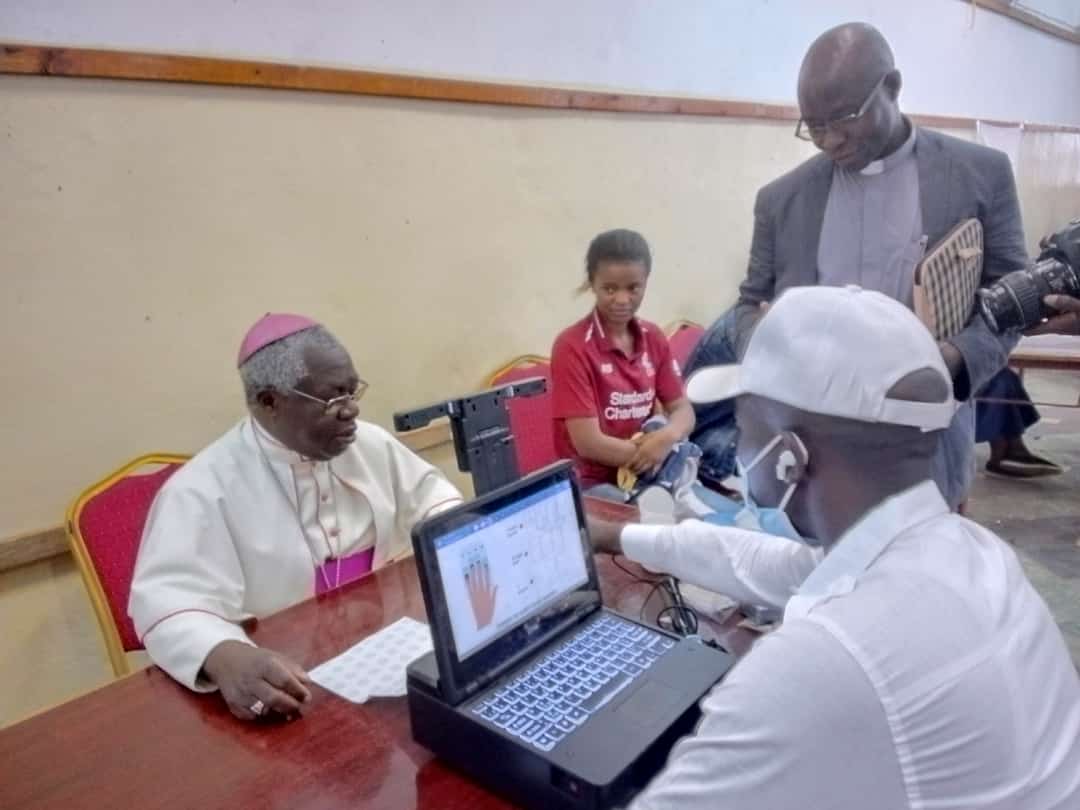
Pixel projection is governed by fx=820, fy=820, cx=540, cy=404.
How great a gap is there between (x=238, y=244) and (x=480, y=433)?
1.37m

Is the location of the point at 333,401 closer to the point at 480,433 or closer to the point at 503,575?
the point at 480,433

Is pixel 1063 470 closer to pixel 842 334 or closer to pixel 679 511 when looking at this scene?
pixel 679 511

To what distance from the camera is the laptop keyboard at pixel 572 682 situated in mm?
862

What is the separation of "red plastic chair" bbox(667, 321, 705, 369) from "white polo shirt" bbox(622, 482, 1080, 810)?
2.67m

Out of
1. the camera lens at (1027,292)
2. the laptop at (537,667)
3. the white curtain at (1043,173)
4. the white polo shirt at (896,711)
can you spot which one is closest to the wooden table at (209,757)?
the laptop at (537,667)

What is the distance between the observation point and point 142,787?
2.92 ft

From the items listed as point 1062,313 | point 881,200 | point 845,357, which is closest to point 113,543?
point 845,357

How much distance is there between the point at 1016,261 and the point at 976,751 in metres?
1.51

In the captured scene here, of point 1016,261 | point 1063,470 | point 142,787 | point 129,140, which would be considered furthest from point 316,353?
point 1063,470

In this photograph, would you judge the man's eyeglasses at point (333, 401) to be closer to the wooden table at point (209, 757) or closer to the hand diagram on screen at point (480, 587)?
the wooden table at point (209, 757)

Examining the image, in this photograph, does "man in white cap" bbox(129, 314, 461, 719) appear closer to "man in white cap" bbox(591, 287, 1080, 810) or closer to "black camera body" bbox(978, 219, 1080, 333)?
"man in white cap" bbox(591, 287, 1080, 810)

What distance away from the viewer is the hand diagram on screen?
920mm

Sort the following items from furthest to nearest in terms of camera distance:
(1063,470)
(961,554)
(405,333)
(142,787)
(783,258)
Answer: (1063,470) → (405,333) → (783,258) → (142,787) → (961,554)

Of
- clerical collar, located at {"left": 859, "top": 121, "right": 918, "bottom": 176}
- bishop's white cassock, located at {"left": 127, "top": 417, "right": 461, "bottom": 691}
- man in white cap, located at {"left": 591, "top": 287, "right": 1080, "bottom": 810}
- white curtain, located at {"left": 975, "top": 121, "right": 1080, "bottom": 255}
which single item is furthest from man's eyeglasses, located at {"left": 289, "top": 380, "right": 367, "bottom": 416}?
white curtain, located at {"left": 975, "top": 121, "right": 1080, "bottom": 255}
